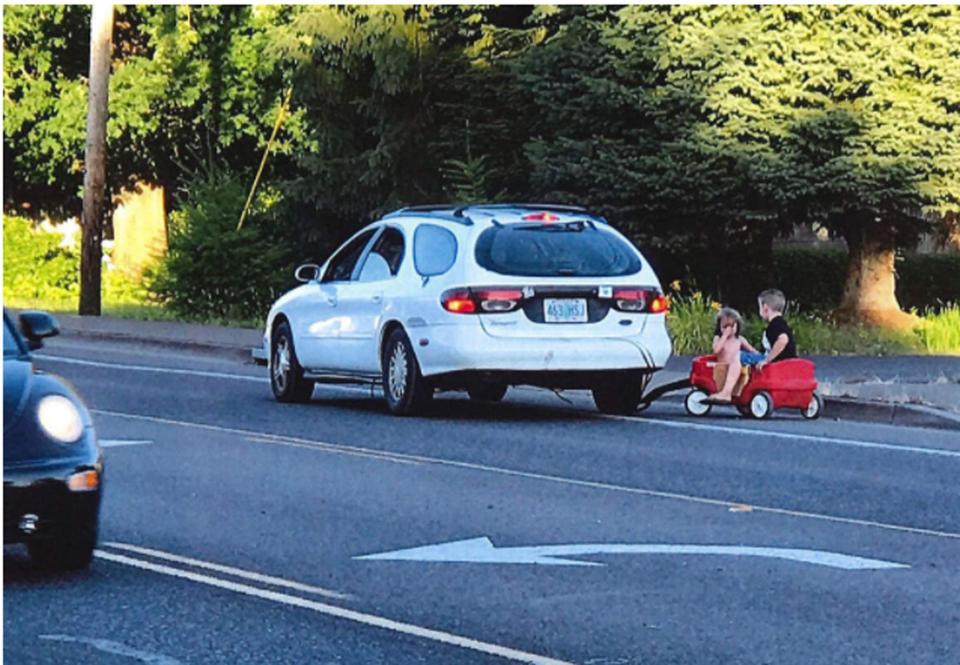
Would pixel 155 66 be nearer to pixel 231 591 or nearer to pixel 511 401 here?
pixel 511 401

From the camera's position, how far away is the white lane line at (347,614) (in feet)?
25.2

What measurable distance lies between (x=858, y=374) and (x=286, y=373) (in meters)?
5.63

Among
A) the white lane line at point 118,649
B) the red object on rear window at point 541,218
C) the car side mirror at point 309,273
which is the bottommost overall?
the white lane line at point 118,649

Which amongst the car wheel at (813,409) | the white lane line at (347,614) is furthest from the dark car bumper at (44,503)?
the car wheel at (813,409)

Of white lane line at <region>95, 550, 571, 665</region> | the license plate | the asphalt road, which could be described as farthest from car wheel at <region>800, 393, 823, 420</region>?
white lane line at <region>95, 550, 571, 665</region>

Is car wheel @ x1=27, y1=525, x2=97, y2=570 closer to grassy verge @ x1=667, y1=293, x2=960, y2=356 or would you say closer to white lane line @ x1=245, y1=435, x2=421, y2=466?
white lane line @ x1=245, y1=435, x2=421, y2=466

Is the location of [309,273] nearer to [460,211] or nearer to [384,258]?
[384,258]

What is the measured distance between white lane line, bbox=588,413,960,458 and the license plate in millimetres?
979

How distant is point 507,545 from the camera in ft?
34.3

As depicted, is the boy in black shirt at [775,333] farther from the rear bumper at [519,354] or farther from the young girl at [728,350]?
the rear bumper at [519,354]

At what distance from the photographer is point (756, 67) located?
2825 cm

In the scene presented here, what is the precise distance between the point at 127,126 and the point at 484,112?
14601 mm

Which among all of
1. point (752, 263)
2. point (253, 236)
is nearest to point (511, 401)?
point (752, 263)

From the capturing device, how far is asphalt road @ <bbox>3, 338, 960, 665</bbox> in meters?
8.00
